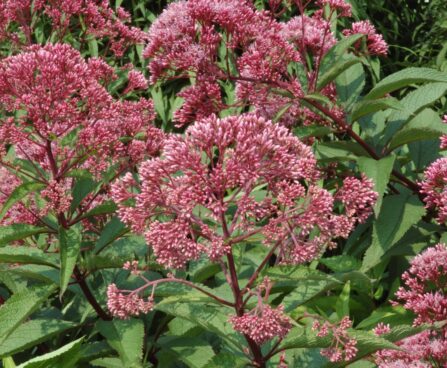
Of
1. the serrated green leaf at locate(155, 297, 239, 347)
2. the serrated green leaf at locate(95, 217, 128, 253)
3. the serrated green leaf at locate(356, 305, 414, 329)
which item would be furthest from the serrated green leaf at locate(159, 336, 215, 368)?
the serrated green leaf at locate(356, 305, 414, 329)

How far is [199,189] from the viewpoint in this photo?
1.73 m

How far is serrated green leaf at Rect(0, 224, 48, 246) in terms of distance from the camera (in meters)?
2.27

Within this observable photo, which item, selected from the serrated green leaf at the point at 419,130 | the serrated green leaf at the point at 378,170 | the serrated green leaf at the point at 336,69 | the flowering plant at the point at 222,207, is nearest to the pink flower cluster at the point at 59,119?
the flowering plant at the point at 222,207

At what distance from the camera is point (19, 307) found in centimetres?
224

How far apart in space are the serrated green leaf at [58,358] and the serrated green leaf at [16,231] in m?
0.82

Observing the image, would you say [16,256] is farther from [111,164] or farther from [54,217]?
[111,164]

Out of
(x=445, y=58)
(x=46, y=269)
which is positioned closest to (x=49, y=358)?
(x=46, y=269)

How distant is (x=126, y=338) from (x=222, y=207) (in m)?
0.79

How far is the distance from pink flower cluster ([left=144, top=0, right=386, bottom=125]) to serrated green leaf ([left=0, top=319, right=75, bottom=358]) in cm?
87

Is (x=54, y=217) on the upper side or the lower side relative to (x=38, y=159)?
lower

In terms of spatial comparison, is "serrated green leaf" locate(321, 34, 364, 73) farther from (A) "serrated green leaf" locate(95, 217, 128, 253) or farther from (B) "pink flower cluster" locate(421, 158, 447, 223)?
(A) "serrated green leaf" locate(95, 217, 128, 253)

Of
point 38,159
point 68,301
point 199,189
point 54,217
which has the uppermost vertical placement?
point 199,189

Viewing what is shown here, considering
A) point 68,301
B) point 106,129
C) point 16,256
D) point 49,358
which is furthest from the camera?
point 68,301

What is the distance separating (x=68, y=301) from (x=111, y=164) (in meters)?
0.66
